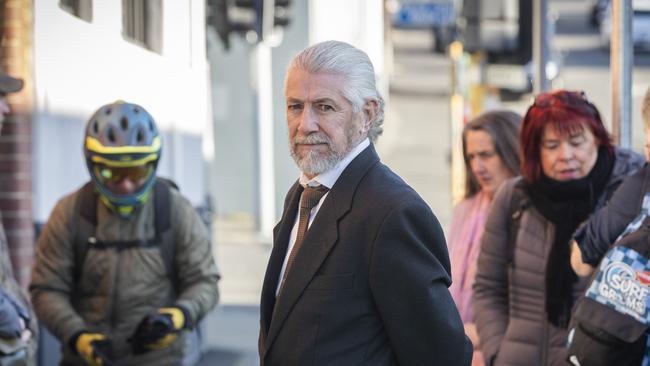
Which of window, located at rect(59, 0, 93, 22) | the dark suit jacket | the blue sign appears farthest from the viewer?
the blue sign

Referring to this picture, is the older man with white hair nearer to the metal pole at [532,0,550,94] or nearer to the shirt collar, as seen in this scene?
the shirt collar

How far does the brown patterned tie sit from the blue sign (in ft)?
60.1

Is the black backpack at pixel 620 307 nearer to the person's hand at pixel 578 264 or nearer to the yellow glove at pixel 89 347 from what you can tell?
the person's hand at pixel 578 264

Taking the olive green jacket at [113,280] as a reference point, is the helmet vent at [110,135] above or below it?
above

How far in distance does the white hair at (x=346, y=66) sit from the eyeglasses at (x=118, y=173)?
1752mm

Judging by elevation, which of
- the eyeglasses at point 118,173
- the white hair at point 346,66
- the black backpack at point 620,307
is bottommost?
the black backpack at point 620,307

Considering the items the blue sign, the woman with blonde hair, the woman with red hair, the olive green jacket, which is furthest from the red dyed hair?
the blue sign

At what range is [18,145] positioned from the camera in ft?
21.4

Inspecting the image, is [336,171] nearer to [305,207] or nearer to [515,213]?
[305,207]

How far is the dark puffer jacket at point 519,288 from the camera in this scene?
4574 millimetres

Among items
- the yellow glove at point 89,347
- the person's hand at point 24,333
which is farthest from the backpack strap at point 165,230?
the person's hand at point 24,333

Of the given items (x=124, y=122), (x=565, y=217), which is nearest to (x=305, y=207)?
(x=565, y=217)

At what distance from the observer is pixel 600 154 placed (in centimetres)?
459

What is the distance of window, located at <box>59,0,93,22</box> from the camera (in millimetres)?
5871
